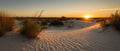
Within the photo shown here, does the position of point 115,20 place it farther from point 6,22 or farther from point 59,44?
point 6,22

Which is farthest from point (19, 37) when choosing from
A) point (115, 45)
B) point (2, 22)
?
point (115, 45)

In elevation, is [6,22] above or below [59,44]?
above

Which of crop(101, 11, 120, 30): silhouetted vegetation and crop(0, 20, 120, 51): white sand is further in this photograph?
crop(101, 11, 120, 30): silhouetted vegetation

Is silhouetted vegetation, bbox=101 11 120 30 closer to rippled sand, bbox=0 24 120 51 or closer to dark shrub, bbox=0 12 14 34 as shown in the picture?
rippled sand, bbox=0 24 120 51

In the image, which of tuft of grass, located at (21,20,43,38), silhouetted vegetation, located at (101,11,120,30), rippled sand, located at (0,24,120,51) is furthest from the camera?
silhouetted vegetation, located at (101,11,120,30)

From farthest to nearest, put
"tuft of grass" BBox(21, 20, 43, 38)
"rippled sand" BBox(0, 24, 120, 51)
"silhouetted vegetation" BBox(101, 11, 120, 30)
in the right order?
"silhouetted vegetation" BBox(101, 11, 120, 30), "tuft of grass" BBox(21, 20, 43, 38), "rippled sand" BBox(0, 24, 120, 51)

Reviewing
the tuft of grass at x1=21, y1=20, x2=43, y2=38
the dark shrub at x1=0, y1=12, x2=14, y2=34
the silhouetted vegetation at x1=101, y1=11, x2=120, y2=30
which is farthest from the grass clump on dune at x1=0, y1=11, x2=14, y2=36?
the silhouetted vegetation at x1=101, y1=11, x2=120, y2=30

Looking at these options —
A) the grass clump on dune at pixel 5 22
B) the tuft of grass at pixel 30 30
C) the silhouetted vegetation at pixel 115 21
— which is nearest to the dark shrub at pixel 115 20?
the silhouetted vegetation at pixel 115 21

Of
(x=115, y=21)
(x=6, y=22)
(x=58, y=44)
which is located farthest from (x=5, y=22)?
(x=115, y=21)

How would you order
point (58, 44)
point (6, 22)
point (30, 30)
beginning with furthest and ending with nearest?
point (6, 22), point (30, 30), point (58, 44)

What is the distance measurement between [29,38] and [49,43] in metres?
1.29

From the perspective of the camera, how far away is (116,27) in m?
10.7

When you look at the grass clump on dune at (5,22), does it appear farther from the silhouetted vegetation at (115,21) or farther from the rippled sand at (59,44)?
the silhouetted vegetation at (115,21)

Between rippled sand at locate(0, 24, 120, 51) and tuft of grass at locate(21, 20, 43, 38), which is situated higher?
tuft of grass at locate(21, 20, 43, 38)
